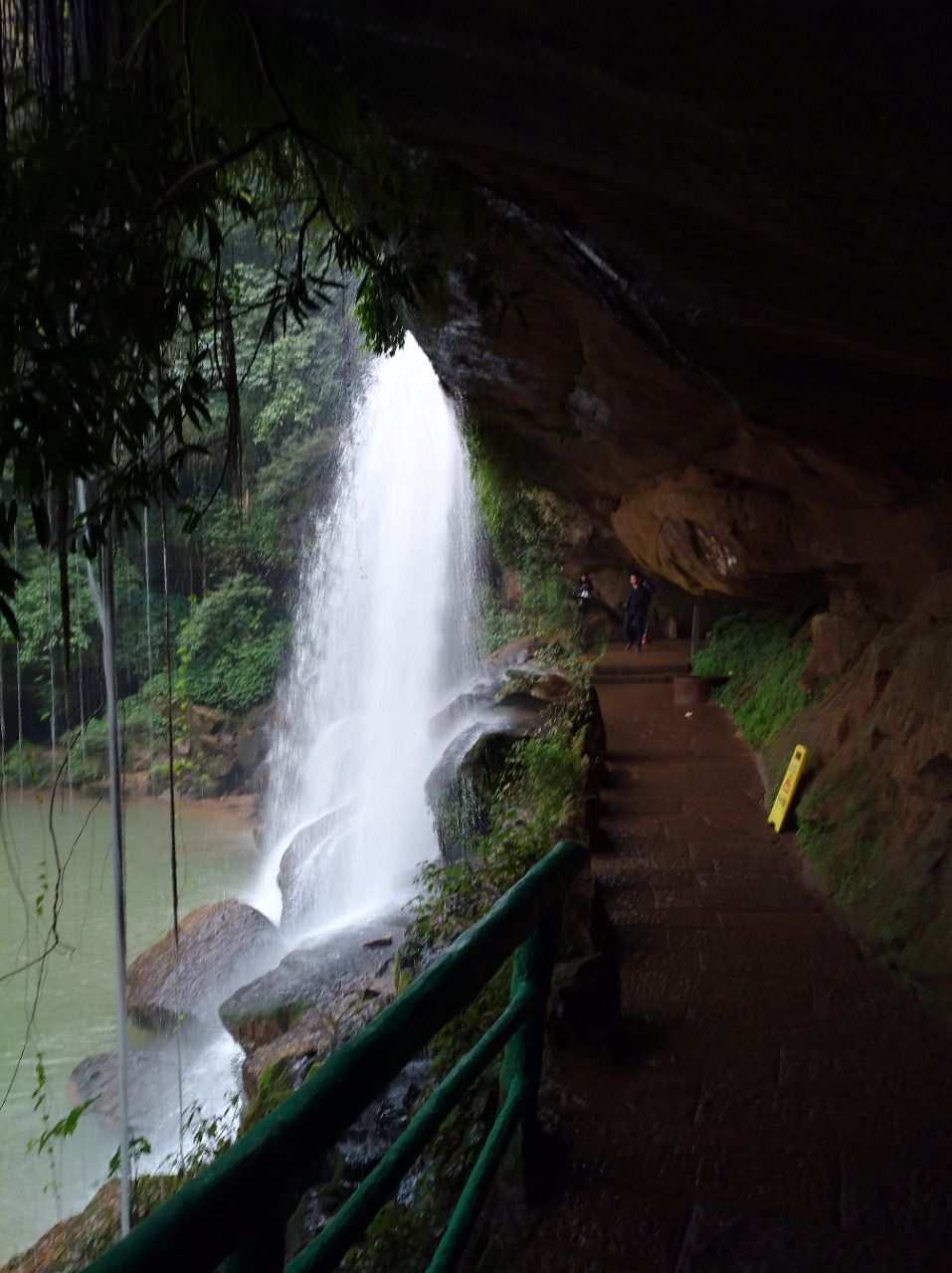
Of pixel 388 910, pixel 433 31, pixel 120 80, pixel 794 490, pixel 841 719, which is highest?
pixel 120 80

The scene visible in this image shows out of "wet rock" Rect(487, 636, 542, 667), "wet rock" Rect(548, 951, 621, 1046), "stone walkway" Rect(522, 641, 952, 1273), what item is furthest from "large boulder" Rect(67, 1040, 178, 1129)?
"wet rock" Rect(487, 636, 542, 667)

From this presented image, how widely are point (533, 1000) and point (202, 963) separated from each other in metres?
8.73

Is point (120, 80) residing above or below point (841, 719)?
above

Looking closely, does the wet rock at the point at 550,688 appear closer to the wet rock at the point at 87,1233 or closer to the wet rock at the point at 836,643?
the wet rock at the point at 836,643

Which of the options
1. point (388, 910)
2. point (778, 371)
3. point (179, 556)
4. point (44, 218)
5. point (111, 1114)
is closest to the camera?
point (44, 218)

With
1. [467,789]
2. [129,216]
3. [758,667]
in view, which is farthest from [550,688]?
[129,216]

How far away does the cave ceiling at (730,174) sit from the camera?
6.67 ft

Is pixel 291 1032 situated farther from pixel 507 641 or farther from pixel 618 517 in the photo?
pixel 507 641

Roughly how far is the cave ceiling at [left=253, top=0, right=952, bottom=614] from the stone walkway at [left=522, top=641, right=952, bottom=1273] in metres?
2.52

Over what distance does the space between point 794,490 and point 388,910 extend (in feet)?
19.3

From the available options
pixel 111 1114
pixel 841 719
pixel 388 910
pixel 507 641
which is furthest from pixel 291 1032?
pixel 507 641

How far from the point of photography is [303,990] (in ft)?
26.9

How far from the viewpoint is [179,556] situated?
73.7ft

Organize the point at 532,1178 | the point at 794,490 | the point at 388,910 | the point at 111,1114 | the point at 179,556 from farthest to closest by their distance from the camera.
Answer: the point at 179,556, the point at 388,910, the point at 111,1114, the point at 794,490, the point at 532,1178
